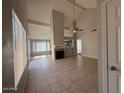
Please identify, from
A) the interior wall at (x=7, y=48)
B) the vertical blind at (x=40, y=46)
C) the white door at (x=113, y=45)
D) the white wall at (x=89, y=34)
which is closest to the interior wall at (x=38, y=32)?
the vertical blind at (x=40, y=46)

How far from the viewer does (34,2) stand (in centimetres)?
848

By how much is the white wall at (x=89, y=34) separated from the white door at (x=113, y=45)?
10.0 metres

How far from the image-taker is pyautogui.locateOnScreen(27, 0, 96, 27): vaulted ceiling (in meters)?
9.00

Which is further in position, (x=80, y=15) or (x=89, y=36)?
(x=80, y=15)

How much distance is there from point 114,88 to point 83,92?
1.62m

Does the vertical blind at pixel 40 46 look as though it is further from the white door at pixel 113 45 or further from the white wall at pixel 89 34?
the white door at pixel 113 45

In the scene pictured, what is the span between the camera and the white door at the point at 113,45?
6.36 feet

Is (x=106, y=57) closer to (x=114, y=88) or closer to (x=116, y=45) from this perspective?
(x=116, y=45)

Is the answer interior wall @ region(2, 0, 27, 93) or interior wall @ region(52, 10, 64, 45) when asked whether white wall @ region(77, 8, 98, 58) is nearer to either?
interior wall @ region(52, 10, 64, 45)

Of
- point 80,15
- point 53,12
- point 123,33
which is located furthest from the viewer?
point 80,15

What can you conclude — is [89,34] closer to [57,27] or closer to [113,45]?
[57,27]

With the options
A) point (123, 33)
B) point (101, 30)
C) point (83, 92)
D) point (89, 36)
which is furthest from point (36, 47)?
point (123, 33)

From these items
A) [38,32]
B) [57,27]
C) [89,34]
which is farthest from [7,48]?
[89,34]

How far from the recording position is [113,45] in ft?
6.83
